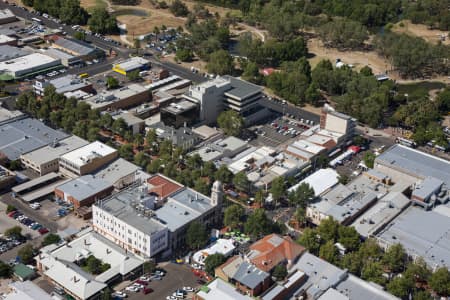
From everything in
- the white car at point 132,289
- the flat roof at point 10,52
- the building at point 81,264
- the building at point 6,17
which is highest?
the building at point 6,17

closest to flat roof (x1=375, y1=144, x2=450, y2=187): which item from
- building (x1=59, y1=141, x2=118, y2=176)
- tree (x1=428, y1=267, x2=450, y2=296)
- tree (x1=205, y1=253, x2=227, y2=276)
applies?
tree (x1=428, y1=267, x2=450, y2=296)

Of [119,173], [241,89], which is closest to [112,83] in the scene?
[241,89]

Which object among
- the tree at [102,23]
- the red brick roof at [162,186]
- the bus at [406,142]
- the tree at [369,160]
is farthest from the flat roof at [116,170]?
the tree at [102,23]

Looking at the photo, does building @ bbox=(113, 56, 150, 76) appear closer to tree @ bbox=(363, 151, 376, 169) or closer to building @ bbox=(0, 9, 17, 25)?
building @ bbox=(0, 9, 17, 25)

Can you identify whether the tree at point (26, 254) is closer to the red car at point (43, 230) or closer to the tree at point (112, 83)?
the red car at point (43, 230)

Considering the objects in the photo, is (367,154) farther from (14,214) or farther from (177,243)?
(14,214)
